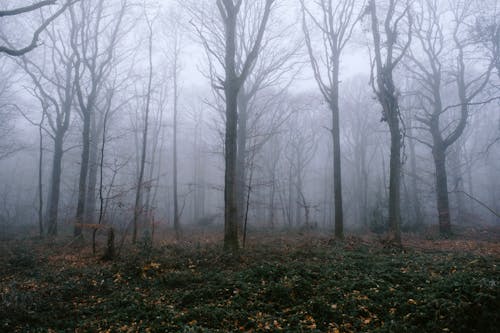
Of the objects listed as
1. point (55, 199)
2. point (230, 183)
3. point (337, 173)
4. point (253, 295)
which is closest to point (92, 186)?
point (55, 199)

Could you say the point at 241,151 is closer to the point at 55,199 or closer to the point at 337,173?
the point at 337,173

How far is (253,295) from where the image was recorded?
16.9 ft

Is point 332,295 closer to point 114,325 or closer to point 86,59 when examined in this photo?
point 114,325

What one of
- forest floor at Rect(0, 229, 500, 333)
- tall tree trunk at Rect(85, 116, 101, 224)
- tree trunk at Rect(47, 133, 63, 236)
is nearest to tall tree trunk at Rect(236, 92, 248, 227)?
tall tree trunk at Rect(85, 116, 101, 224)

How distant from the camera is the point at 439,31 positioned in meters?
16.2

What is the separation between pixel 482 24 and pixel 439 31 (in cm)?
237

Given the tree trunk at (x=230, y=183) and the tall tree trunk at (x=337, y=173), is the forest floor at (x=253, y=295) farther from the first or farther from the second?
the tall tree trunk at (x=337, y=173)

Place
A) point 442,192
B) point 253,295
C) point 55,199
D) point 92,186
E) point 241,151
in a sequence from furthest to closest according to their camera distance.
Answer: point 92,186 < point 241,151 < point 442,192 < point 55,199 < point 253,295

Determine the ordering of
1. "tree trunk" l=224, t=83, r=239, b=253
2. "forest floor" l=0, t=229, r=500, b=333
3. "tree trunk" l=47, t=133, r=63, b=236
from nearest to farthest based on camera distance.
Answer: "forest floor" l=0, t=229, r=500, b=333
"tree trunk" l=224, t=83, r=239, b=253
"tree trunk" l=47, t=133, r=63, b=236

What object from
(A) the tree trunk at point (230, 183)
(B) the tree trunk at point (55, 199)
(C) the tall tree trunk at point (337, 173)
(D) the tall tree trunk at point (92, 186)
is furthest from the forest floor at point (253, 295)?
(D) the tall tree trunk at point (92, 186)

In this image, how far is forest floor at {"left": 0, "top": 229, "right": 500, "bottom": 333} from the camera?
4.15 m

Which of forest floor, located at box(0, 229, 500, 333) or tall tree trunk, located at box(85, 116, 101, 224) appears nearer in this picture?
forest floor, located at box(0, 229, 500, 333)

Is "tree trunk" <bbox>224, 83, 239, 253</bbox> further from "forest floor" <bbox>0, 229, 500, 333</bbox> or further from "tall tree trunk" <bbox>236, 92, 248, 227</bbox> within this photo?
"tall tree trunk" <bbox>236, 92, 248, 227</bbox>

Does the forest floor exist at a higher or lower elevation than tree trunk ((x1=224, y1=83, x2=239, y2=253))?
lower
